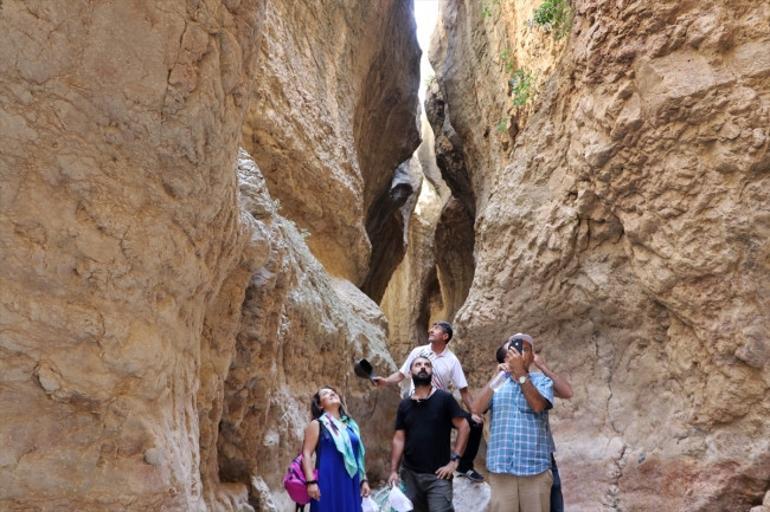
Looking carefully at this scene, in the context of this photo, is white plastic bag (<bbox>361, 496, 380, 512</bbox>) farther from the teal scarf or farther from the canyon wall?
the canyon wall

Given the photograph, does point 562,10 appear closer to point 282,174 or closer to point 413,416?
point 282,174

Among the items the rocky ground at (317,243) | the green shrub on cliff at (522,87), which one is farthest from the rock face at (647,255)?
the green shrub on cliff at (522,87)

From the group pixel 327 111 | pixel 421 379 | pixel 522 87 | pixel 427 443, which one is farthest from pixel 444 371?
pixel 327 111

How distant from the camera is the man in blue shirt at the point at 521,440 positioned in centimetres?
409

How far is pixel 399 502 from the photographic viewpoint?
4.14m

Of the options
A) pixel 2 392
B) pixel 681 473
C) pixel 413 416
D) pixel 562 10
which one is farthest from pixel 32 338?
pixel 562 10

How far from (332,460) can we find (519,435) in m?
1.19

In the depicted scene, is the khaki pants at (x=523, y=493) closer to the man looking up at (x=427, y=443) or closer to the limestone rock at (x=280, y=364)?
the man looking up at (x=427, y=443)

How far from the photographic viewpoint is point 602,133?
21.7ft

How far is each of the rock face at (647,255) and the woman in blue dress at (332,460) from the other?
3.01 meters

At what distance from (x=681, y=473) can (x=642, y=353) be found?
48.0 inches

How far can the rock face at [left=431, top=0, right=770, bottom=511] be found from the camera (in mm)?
5359

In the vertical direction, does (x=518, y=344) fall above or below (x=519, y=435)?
above

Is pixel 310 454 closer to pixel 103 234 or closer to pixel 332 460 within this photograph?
pixel 332 460
